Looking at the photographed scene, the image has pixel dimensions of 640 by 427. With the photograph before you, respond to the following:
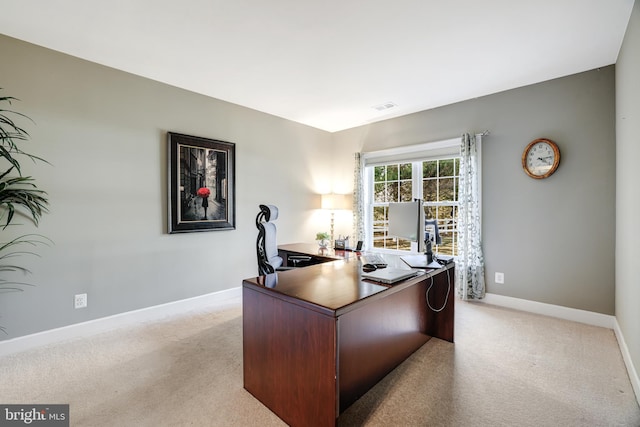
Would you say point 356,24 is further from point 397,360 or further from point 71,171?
point 71,171

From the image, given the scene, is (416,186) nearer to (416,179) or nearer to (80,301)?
(416,179)

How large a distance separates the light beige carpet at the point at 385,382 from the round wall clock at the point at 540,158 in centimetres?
164

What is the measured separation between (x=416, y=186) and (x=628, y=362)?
2.84 metres

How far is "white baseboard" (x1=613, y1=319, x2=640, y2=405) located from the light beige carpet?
0.05 metres

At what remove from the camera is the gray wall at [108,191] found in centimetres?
257

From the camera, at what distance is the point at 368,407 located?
177 centimetres

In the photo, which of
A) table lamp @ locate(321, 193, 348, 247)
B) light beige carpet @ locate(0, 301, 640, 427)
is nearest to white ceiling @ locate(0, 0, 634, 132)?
table lamp @ locate(321, 193, 348, 247)

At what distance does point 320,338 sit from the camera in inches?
55.7

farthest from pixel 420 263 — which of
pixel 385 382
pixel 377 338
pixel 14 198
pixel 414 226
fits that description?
pixel 14 198

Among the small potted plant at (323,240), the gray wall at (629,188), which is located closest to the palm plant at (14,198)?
the small potted plant at (323,240)

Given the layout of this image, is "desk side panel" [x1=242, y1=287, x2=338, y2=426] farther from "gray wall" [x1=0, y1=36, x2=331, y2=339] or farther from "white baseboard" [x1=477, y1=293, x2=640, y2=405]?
"white baseboard" [x1=477, y1=293, x2=640, y2=405]

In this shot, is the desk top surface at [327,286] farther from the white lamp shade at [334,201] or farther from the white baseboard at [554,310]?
the white lamp shade at [334,201]

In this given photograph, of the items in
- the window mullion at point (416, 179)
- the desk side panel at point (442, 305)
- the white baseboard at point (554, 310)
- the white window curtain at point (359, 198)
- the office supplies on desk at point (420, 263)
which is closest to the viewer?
the office supplies on desk at point (420, 263)

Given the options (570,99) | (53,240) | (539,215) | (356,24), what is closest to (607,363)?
(539,215)
